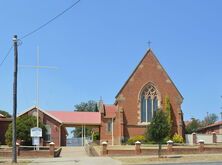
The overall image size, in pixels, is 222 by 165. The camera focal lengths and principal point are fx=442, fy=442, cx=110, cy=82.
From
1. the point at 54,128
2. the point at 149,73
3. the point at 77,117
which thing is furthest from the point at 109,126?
the point at 77,117

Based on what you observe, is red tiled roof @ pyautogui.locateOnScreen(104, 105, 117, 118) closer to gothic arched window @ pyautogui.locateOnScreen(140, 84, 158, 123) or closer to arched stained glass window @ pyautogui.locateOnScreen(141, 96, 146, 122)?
arched stained glass window @ pyautogui.locateOnScreen(141, 96, 146, 122)

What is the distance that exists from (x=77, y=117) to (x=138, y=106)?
12362 mm

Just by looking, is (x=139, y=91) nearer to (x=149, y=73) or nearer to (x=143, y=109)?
(x=143, y=109)

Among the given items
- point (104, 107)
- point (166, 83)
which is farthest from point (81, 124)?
point (166, 83)

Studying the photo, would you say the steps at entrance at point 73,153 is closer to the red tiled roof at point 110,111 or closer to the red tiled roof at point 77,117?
the red tiled roof at point 110,111

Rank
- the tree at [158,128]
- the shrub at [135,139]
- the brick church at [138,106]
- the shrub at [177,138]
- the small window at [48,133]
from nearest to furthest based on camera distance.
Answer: the tree at [158,128] < the shrub at [135,139] < the shrub at [177,138] < the brick church at [138,106] < the small window at [48,133]

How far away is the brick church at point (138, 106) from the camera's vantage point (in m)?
56.4

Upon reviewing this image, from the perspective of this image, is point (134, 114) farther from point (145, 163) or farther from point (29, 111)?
point (145, 163)

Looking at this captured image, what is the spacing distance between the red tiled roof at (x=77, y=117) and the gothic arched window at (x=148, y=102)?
8.90 m

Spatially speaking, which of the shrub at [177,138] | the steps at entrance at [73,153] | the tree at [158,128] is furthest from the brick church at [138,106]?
the tree at [158,128]

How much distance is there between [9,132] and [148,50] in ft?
73.4

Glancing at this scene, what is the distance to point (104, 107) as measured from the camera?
59.6 metres

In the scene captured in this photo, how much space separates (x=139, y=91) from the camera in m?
57.1

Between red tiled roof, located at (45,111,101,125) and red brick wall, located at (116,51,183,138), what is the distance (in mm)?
8186
